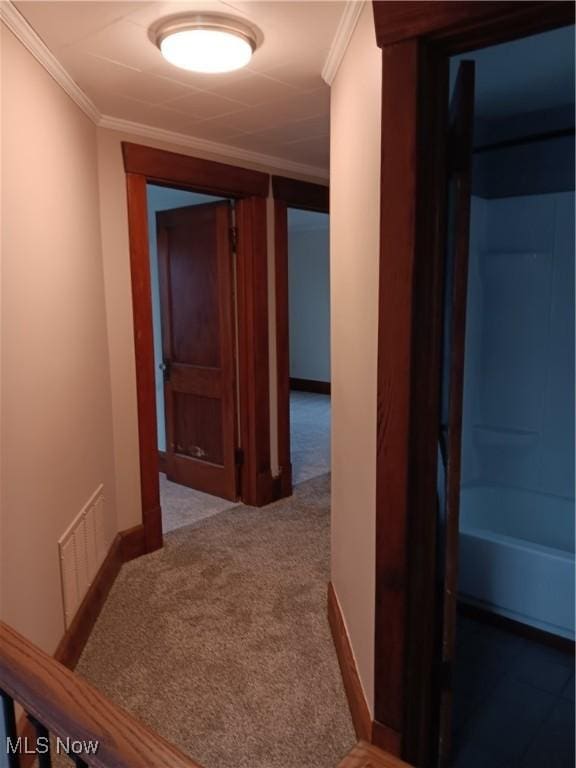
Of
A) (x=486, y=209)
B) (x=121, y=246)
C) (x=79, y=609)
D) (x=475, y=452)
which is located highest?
(x=486, y=209)

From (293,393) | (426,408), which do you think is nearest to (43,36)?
(426,408)

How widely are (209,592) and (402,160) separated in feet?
7.20

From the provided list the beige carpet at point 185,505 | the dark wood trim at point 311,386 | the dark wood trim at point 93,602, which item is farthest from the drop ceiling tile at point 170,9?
the dark wood trim at point 311,386

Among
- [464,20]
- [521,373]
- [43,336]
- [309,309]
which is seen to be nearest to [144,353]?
[43,336]

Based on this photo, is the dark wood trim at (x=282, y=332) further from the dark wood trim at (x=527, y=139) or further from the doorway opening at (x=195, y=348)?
the dark wood trim at (x=527, y=139)

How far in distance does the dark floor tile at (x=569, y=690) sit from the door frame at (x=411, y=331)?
69 cm

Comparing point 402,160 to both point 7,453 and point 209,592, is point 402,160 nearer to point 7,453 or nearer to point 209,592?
point 7,453

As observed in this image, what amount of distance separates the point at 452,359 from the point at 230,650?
1556 mm

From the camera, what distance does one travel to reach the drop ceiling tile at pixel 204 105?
2.41 metres

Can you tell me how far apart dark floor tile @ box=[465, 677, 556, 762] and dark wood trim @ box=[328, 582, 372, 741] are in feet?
1.21

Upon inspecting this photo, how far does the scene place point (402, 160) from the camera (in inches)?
52.9

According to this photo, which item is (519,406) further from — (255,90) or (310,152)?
(255,90)

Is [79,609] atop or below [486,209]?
below

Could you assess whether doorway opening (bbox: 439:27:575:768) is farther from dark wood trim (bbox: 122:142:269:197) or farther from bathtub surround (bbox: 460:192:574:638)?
dark wood trim (bbox: 122:142:269:197)
